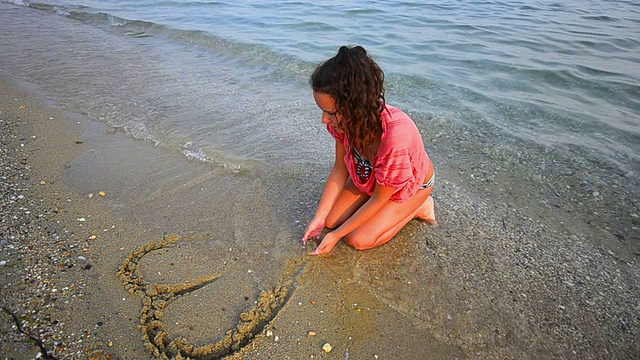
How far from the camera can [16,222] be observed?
8.26ft

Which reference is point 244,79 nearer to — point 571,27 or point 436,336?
point 436,336

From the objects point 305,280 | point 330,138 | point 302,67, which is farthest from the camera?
point 302,67

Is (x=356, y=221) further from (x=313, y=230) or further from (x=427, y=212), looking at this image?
(x=427, y=212)

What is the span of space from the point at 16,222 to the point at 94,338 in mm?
1107

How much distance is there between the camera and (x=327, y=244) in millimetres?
2521

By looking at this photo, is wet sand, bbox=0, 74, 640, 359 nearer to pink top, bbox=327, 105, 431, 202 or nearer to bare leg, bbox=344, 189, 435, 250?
bare leg, bbox=344, 189, 435, 250

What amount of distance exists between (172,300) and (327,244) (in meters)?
0.90

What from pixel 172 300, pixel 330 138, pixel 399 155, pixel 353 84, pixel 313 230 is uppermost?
pixel 353 84

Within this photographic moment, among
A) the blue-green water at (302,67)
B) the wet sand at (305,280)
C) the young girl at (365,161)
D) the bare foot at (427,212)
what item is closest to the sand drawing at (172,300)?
the wet sand at (305,280)

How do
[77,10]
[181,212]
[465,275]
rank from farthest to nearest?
1. [77,10]
2. [181,212]
3. [465,275]

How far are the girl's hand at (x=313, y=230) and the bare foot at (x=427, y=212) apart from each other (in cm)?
65

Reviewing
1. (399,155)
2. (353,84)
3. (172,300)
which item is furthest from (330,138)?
(172,300)

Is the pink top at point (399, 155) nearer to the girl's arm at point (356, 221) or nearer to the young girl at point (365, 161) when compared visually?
the young girl at point (365, 161)

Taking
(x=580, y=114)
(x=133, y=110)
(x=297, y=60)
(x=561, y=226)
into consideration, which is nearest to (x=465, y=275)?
(x=561, y=226)
